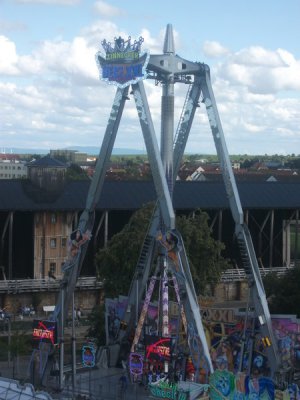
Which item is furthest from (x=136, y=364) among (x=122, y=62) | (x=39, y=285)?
(x=39, y=285)

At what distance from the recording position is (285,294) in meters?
47.6

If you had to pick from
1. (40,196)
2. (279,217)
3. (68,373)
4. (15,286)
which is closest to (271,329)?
(68,373)

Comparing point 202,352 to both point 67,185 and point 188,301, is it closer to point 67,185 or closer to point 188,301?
point 188,301

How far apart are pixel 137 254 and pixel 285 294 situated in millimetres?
7644

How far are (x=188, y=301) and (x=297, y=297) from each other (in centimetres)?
1292

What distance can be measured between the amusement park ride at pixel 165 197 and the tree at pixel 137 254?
8826 millimetres

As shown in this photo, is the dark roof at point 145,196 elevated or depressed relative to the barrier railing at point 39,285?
elevated

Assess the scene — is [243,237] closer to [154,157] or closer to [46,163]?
[154,157]

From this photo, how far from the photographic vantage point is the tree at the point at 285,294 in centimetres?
4675

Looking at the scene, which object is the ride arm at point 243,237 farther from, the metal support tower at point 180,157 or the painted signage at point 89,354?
the painted signage at point 89,354

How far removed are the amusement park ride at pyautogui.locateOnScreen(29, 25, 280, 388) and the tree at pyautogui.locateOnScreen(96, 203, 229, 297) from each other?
883cm

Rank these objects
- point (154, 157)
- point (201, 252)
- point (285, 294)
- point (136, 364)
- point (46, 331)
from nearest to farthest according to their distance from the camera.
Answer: point (136, 364) < point (154, 157) < point (46, 331) < point (285, 294) < point (201, 252)

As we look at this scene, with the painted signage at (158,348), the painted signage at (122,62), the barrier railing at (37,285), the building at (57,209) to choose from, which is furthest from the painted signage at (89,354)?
the building at (57,209)

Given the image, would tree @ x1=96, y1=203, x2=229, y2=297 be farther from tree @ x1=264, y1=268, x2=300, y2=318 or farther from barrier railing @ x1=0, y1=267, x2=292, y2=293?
barrier railing @ x1=0, y1=267, x2=292, y2=293
